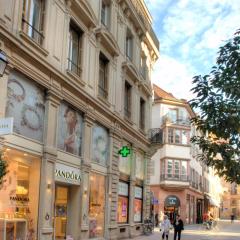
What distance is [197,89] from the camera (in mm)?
13188

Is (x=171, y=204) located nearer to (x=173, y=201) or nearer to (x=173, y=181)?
(x=173, y=201)

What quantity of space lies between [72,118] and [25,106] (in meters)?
4.06

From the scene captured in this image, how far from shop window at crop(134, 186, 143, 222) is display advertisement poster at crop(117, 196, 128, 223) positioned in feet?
6.39

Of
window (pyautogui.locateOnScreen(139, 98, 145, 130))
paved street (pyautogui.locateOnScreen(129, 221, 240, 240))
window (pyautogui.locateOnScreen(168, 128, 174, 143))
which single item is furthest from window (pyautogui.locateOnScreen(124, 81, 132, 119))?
window (pyautogui.locateOnScreen(168, 128, 174, 143))

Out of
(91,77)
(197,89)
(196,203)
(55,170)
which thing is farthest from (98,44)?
(196,203)

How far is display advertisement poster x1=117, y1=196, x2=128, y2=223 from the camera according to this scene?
2736 cm

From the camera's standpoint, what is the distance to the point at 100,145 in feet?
80.9

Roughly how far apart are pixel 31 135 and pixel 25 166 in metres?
1.15

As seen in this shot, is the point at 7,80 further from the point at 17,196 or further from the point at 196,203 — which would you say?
the point at 196,203

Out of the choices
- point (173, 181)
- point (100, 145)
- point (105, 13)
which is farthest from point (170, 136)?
point (100, 145)

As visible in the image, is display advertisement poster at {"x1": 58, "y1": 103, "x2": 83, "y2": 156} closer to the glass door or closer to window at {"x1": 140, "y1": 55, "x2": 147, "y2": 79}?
the glass door

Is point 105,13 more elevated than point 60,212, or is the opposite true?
point 105,13

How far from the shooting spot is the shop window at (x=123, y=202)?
89.8 feet

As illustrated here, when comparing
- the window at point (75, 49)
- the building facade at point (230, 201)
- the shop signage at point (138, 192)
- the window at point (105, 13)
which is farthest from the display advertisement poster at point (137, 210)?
the building facade at point (230, 201)
